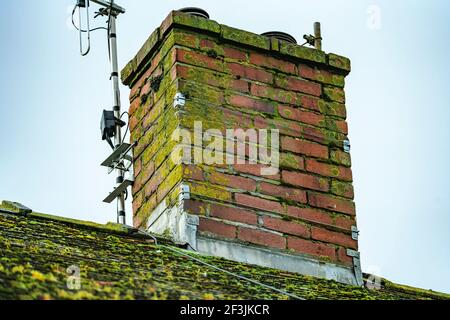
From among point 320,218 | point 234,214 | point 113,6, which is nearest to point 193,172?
point 234,214

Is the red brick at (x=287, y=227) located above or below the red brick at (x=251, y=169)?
below

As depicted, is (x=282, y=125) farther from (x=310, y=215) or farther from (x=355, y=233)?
(x=355, y=233)

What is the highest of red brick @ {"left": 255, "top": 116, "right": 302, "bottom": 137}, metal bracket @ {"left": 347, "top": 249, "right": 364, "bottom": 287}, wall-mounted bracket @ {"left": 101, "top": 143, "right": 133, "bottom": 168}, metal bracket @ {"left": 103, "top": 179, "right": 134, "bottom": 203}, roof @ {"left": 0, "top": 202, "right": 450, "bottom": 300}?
red brick @ {"left": 255, "top": 116, "right": 302, "bottom": 137}

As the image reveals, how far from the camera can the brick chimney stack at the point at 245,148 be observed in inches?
266

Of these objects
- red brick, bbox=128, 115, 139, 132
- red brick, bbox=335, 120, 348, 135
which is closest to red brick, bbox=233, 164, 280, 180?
red brick, bbox=335, 120, 348, 135

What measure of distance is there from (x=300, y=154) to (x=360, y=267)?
2.64 ft

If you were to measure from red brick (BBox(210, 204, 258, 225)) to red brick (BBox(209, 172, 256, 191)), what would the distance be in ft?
0.52

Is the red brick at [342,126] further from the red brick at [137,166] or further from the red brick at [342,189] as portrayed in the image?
the red brick at [137,166]

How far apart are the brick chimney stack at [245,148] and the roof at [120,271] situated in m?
0.39

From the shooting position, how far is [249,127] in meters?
7.15

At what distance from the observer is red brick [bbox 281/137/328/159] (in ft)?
23.8

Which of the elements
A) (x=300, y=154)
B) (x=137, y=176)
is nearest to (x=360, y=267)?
(x=300, y=154)

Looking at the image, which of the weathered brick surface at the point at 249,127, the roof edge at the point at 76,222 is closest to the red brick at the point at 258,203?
the weathered brick surface at the point at 249,127

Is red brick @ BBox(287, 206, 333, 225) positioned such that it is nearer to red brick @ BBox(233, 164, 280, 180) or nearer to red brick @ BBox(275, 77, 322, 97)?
red brick @ BBox(233, 164, 280, 180)
